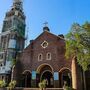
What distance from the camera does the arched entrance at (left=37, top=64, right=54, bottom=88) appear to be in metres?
33.2

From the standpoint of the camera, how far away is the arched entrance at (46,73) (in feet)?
109

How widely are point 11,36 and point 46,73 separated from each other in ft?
80.8

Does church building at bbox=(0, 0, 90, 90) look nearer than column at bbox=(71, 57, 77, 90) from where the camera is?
No

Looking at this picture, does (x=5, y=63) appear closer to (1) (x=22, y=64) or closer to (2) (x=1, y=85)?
(1) (x=22, y=64)

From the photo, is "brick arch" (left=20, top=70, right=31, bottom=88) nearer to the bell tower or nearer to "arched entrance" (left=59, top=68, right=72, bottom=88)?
"arched entrance" (left=59, top=68, right=72, bottom=88)

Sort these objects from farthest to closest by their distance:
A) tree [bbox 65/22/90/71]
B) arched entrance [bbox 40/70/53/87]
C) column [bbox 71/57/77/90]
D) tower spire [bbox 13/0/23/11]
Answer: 1. tower spire [bbox 13/0/23/11]
2. arched entrance [bbox 40/70/53/87]
3. column [bbox 71/57/77/90]
4. tree [bbox 65/22/90/71]

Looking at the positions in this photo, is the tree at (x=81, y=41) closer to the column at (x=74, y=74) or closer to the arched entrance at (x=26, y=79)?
the column at (x=74, y=74)

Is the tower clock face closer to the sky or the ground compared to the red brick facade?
closer to the sky

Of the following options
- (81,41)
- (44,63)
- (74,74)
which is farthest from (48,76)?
(81,41)

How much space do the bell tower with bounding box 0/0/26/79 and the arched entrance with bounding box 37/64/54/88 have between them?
14130 mm

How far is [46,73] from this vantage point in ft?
112

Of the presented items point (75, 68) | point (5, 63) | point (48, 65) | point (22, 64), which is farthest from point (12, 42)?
point (75, 68)

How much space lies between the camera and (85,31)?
23359mm

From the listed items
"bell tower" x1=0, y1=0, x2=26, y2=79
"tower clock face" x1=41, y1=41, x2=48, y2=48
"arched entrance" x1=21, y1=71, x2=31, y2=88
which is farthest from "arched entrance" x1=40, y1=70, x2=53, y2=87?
"bell tower" x1=0, y1=0, x2=26, y2=79
